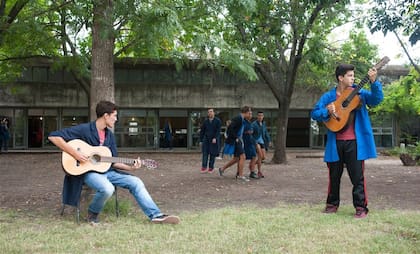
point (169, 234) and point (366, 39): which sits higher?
point (366, 39)

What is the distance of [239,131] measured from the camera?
10336 millimetres

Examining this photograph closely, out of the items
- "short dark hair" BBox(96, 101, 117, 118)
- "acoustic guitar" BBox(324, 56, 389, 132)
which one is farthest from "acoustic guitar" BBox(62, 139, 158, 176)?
"acoustic guitar" BBox(324, 56, 389, 132)

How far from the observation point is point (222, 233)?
505 cm

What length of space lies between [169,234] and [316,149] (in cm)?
2351

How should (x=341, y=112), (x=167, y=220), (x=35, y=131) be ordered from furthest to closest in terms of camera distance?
1. (x=35, y=131)
2. (x=341, y=112)
3. (x=167, y=220)

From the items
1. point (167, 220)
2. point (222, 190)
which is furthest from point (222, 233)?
point (222, 190)

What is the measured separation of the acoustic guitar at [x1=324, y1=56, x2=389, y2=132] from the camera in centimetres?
598

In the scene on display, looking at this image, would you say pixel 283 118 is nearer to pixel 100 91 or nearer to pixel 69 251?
pixel 100 91

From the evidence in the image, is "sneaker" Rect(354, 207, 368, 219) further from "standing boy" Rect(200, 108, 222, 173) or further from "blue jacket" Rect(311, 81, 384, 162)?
"standing boy" Rect(200, 108, 222, 173)

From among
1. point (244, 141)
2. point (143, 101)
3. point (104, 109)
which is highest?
point (143, 101)

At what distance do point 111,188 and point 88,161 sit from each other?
17.8 inches

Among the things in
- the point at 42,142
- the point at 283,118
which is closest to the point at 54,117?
the point at 42,142

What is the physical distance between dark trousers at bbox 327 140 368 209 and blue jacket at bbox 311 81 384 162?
76mm

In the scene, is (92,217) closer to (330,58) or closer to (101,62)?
(101,62)
